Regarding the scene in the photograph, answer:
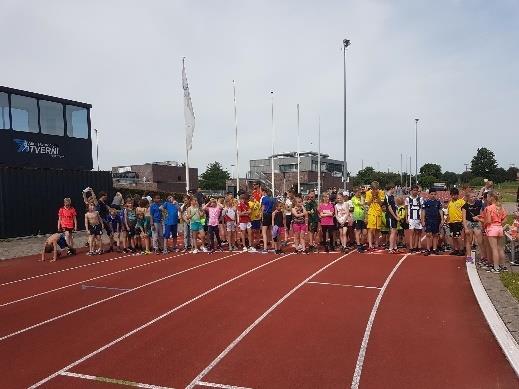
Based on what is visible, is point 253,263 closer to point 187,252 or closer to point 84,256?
point 187,252

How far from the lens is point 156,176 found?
185ft

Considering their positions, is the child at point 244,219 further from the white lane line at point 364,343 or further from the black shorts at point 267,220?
the white lane line at point 364,343

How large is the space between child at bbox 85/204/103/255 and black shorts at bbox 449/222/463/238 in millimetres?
10273

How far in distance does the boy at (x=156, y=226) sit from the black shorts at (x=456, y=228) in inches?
323

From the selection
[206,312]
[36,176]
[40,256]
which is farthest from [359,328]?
[36,176]

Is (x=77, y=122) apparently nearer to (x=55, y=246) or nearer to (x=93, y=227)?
(x=93, y=227)

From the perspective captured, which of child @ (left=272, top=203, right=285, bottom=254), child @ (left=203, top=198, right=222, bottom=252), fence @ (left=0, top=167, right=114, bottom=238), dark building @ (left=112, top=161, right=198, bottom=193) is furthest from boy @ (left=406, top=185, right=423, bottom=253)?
dark building @ (left=112, top=161, right=198, bottom=193)

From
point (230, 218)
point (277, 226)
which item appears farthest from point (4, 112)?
point (277, 226)

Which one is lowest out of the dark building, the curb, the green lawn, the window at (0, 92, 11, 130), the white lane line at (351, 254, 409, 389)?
the white lane line at (351, 254, 409, 389)

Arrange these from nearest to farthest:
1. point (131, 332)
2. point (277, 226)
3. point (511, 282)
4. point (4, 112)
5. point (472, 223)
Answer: point (131, 332)
point (511, 282)
point (472, 223)
point (277, 226)
point (4, 112)

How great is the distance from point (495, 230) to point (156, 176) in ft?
169

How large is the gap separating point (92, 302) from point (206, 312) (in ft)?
7.65

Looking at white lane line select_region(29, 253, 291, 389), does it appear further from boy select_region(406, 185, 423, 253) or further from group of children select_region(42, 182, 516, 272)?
boy select_region(406, 185, 423, 253)

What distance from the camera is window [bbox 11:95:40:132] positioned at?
18.4 metres
